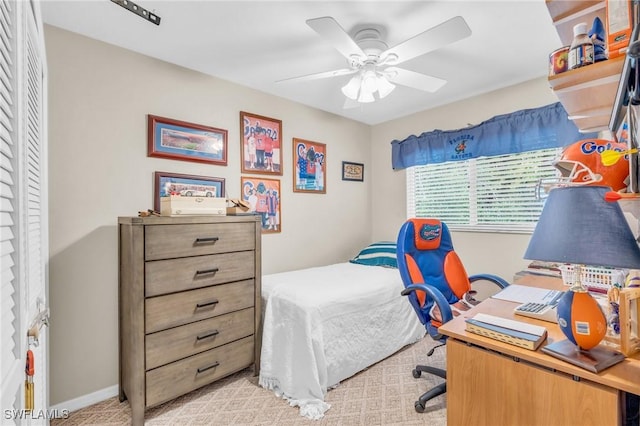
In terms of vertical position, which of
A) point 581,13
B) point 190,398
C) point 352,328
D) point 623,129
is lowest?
point 190,398

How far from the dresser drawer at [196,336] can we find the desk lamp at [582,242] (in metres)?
1.86

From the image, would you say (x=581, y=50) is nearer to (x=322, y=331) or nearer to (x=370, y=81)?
(x=370, y=81)

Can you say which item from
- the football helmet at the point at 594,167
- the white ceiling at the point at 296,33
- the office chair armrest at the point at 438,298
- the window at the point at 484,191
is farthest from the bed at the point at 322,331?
the white ceiling at the point at 296,33

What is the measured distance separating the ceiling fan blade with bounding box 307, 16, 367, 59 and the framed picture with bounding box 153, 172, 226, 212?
1.51m

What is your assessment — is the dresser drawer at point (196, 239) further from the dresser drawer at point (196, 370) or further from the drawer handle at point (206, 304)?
the dresser drawer at point (196, 370)

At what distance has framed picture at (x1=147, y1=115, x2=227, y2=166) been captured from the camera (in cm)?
234

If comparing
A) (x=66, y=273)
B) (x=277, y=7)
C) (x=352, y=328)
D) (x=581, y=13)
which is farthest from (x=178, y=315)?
(x=581, y=13)

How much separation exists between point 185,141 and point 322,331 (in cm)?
182

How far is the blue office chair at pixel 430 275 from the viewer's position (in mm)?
1976

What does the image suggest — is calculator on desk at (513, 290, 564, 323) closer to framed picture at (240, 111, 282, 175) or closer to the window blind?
the window blind

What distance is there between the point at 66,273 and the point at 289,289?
1.46m

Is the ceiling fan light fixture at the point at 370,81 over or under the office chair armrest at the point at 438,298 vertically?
over

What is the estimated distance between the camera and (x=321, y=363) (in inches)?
80.4

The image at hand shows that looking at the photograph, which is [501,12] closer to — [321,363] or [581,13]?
[581,13]
